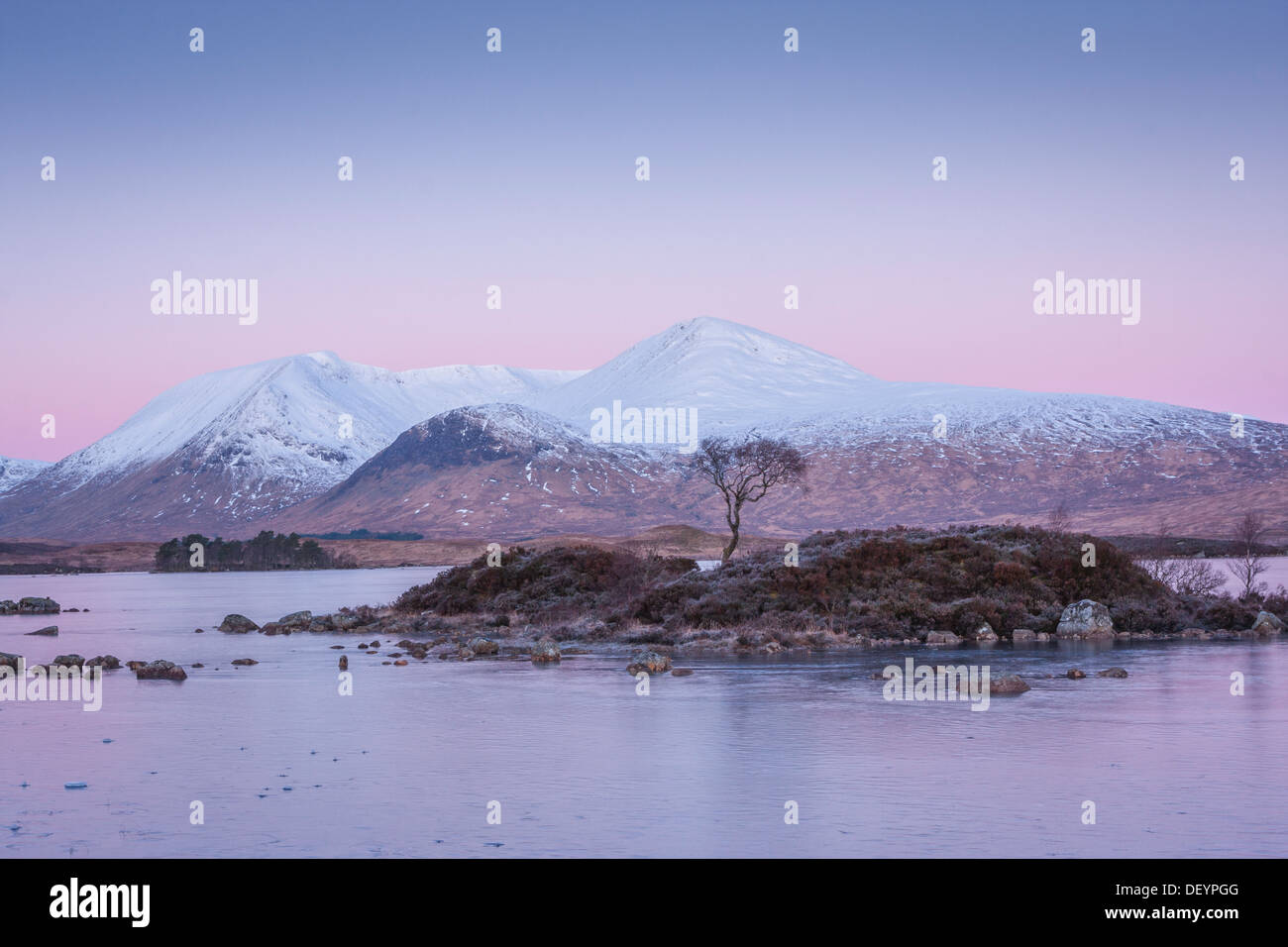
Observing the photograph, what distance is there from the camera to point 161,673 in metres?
32.6

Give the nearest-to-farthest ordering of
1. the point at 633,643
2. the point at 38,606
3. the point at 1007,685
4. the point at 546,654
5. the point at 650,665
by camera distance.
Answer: the point at 1007,685 < the point at 650,665 < the point at 546,654 < the point at 633,643 < the point at 38,606

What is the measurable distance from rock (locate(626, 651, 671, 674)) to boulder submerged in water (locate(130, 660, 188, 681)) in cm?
1145

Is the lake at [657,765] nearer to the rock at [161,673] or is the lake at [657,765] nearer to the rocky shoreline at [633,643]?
the rock at [161,673]

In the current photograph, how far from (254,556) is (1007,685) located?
14657 cm

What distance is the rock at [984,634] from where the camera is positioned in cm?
3841

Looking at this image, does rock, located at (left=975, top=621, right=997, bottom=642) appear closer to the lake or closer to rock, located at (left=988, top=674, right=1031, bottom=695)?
the lake

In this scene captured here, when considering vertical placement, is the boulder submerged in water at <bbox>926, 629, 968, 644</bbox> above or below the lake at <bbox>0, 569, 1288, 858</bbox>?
above

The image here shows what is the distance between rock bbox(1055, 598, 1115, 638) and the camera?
39.2 metres

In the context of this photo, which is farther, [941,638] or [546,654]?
[941,638]

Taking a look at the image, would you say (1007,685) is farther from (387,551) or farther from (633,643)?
(387,551)

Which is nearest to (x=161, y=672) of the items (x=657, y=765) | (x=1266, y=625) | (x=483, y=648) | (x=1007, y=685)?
(x=483, y=648)

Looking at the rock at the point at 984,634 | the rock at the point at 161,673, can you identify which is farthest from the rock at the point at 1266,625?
the rock at the point at 161,673

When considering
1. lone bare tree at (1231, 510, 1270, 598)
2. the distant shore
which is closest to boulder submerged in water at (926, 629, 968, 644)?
lone bare tree at (1231, 510, 1270, 598)
